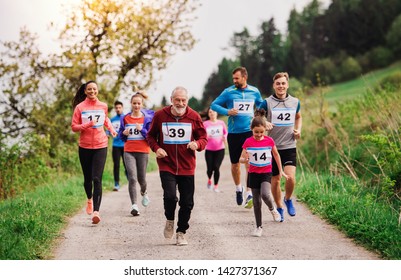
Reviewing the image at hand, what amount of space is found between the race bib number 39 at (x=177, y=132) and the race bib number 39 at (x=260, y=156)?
1.01 meters

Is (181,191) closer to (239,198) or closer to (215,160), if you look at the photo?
(239,198)

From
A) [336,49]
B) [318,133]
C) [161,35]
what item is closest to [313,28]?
[336,49]

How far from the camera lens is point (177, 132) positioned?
6898 mm

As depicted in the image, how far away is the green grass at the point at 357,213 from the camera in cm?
662

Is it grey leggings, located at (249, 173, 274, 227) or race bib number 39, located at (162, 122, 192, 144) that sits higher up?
race bib number 39, located at (162, 122, 192, 144)

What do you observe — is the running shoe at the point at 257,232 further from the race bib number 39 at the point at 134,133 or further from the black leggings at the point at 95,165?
the race bib number 39 at the point at 134,133

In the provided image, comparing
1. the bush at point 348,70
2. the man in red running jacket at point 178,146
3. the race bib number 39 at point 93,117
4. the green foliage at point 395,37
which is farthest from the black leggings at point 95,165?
the green foliage at point 395,37

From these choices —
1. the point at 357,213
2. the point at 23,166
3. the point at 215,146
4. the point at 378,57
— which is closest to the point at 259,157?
the point at 357,213

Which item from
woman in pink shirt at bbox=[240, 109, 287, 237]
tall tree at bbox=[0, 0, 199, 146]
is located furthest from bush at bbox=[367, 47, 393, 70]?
woman in pink shirt at bbox=[240, 109, 287, 237]

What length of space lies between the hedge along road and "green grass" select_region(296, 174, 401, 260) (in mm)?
129

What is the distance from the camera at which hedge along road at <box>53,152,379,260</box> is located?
21.2 feet

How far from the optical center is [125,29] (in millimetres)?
17234

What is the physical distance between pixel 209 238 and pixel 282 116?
1910 mm

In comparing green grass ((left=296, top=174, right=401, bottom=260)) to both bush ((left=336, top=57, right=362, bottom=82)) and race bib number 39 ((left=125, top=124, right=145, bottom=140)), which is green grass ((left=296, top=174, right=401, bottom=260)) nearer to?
race bib number 39 ((left=125, top=124, right=145, bottom=140))
